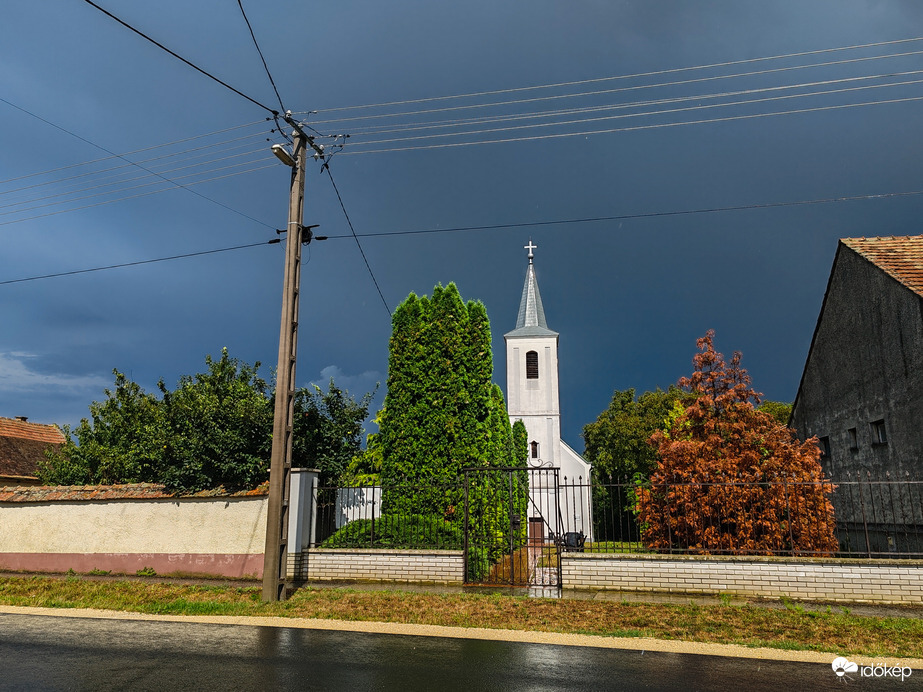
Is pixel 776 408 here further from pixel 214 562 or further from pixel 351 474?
pixel 214 562

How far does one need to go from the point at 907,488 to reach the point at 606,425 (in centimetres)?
3227

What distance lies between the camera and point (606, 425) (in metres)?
45.9

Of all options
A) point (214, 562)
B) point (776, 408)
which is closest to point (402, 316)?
point (214, 562)

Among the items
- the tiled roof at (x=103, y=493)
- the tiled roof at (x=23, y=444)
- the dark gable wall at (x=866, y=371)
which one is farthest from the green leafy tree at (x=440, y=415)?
the tiled roof at (x=23, y=444)

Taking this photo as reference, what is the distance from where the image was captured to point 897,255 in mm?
14969

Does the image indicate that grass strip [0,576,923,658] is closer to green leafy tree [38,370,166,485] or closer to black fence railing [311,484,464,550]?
black fence railing [311,484,464,550]

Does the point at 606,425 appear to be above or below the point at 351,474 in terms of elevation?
above

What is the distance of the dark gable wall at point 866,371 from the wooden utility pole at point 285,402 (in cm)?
1298

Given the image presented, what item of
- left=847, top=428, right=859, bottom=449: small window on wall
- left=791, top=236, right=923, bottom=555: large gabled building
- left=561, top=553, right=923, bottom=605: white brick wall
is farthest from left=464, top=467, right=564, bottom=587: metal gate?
left=847, top=428, right=859, bottom=449: small window on wall

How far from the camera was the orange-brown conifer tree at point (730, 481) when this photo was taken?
12289 mm

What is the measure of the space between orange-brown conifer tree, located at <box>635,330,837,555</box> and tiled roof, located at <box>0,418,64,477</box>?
2749 cm

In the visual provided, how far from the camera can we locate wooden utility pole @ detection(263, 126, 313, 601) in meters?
10.4

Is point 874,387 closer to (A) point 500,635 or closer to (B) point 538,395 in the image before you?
(A) point 500,635

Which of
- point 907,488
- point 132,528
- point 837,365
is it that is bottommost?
point 132,528
